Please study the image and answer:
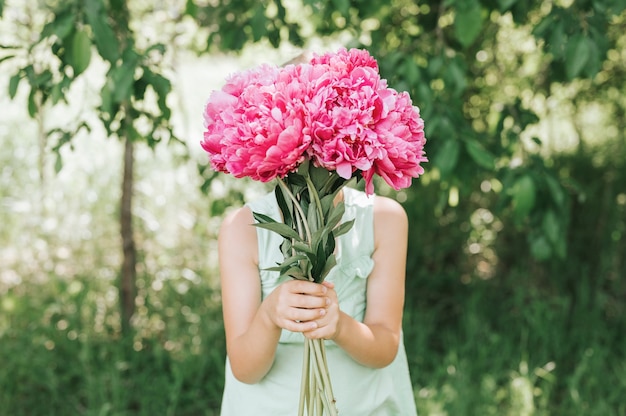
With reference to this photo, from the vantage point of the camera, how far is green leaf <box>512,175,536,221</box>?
256cm

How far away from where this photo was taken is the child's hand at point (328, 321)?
135cm

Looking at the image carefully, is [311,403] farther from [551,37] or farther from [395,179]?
[551,37]

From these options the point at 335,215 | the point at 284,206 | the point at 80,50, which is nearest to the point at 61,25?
the point at 80,50

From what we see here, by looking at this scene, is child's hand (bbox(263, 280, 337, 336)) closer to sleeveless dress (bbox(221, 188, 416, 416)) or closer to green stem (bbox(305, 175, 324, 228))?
green stem (bbox(305, 175, 324, 228))

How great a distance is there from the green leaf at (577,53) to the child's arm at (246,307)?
4.07 ft

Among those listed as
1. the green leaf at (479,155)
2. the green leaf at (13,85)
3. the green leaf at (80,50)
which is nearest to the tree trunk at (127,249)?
the green leaf at (13,85)

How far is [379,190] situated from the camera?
4.18 metres

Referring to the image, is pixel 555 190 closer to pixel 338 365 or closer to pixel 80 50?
pixel 338 365

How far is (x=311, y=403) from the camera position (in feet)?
4.42

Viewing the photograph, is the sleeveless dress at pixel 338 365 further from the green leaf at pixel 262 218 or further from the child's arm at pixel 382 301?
the green leaf at pixel 262 218

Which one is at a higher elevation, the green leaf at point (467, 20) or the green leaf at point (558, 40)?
the green leaf at point (467, 20)

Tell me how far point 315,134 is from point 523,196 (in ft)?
5.23

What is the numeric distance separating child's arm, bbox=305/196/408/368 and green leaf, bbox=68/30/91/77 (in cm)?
94

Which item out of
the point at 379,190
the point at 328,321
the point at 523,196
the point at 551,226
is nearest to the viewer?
the point at 328,321
